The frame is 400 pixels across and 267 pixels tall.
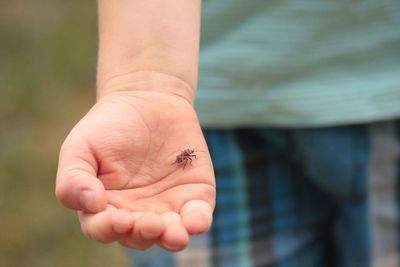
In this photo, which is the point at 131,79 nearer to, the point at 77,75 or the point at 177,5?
the point at 177,5

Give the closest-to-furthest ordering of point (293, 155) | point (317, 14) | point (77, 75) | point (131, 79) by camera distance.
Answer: point (131, 79), point (317, 14), point (293, 155), point (77, 75)

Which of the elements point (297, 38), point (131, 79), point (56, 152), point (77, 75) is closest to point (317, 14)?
point (297, 38)

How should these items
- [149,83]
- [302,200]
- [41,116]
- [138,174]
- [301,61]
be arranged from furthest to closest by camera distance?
[41,116]
[302,200]
[301,61]
[149,83]
[138,174]

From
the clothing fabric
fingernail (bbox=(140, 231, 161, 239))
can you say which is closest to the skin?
fingernail (bbox=(140, 231, 161, 239))

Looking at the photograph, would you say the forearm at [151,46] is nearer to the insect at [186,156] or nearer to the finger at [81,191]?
the insect at [186,156]

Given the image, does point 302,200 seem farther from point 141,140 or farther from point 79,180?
point 79,180

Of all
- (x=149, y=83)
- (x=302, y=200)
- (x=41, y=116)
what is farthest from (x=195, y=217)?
(x=41, y=116)

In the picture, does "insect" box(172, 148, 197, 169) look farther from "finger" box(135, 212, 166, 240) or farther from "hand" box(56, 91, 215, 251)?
"finger" box(135, 212, 166, 240)
